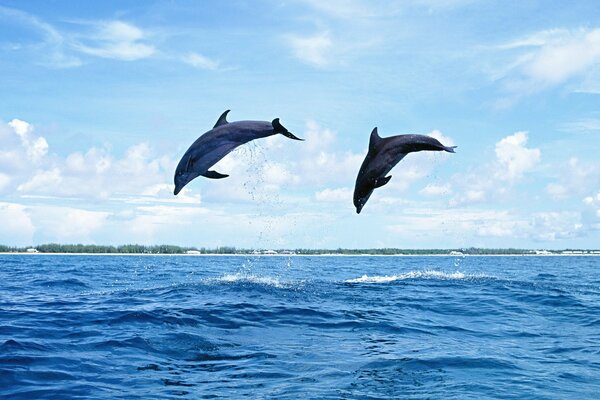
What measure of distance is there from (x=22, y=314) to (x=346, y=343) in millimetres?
10737

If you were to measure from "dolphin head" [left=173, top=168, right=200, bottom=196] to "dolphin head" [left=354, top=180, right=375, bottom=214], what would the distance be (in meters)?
2.40

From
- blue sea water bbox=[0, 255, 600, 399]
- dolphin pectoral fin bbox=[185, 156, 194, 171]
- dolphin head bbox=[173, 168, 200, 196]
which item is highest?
dolphin pectoral fin bbox=[185, 156, 194, 171]

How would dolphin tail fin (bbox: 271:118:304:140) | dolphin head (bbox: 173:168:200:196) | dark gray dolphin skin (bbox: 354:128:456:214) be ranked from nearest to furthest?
dolphin tail fin (bbox: 271:118:304:140) → dark gray dolphin skin (bbox: 354:128:456:214) → dolphin head (bbox: 173:168:200:196)

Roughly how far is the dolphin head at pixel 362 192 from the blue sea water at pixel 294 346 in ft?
14.5

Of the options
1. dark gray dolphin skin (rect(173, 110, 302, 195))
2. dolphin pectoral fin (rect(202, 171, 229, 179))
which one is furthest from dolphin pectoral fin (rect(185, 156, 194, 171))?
dolphin pectoral fin (rect(202, 171, 229, 179))

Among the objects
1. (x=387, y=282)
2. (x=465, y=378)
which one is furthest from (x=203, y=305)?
(x=387, y=282)

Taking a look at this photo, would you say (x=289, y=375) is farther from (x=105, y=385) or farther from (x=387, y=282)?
(x=387, y=282)

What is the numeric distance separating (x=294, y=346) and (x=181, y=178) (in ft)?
23.1

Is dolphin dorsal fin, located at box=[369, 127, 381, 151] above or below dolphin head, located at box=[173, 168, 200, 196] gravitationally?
above

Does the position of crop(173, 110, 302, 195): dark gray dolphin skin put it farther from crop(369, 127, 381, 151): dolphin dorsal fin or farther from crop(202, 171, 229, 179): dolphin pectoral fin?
crop(369, 127, 381, 151): dolphin dorsal fin

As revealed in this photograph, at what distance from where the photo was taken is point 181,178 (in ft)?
27.5

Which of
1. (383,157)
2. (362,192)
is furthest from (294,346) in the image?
(383,157)

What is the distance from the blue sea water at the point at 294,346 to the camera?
1080cm

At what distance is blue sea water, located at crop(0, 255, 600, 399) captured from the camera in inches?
425
